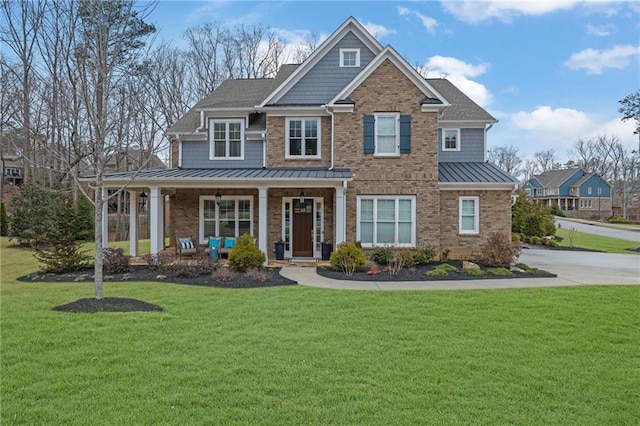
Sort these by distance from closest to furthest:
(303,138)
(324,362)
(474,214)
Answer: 1. (324,362)
2. (474,214)
3. (303,138)

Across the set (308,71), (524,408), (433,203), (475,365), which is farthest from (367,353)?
(308,71)

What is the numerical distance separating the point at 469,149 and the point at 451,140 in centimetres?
92

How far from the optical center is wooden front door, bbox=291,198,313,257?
16125mm

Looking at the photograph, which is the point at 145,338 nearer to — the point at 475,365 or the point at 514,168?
the point at 475,365

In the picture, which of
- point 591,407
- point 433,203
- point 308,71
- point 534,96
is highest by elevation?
point 534,96

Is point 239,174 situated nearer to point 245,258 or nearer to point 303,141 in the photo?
point 303,141

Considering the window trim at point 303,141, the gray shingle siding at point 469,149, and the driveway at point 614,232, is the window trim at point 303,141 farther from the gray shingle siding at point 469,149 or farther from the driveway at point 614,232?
the driveway at point 614,232

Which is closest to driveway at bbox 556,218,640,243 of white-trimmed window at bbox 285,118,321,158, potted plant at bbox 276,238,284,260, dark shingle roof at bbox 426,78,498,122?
dark shingle roof at bbox 426,78,498,122

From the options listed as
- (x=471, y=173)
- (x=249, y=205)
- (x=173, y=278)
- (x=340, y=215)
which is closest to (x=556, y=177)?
(x=471, y=173)

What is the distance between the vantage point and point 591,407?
4.15 m

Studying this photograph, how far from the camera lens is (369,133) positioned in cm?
1499

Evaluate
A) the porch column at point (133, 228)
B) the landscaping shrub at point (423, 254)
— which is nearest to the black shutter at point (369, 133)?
the landscaping shrub at point (423, 254)

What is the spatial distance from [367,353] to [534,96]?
2676cm

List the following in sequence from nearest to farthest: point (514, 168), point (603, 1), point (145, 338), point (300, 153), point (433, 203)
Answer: point (145, 338)
point (603, 1)
point (433, 203)
point (300, 153)
point (514, 168)
